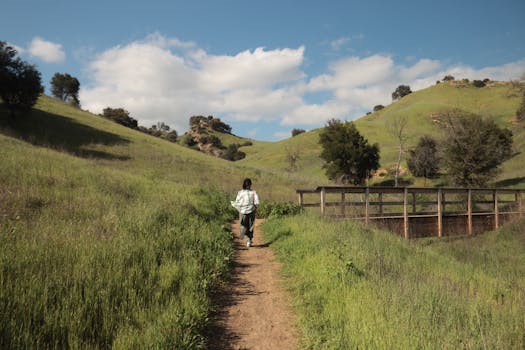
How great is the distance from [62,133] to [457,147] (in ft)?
140

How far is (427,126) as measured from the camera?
75812mm

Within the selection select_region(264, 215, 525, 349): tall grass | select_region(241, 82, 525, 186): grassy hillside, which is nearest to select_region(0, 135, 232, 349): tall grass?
select_region(264, 215, 525, 349): tall grass

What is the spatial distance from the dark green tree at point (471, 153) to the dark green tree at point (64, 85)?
85936mm

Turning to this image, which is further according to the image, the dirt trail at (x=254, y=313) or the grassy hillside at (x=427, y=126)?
the grassy hillside at (x=427, y=126)

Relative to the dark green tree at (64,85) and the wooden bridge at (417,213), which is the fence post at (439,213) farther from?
the dark green tree at (64,85)

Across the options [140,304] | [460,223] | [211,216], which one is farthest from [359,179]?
[140,304]

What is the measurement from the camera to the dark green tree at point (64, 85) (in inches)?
2980

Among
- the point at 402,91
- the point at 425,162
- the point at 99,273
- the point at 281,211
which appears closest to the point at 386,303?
the point at 99,273

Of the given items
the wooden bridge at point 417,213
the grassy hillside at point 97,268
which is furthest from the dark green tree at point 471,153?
the grassy hillside at point 97,268

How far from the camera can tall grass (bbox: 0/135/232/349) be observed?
9.78ft

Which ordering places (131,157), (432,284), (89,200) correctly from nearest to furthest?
(432,284) < (89,200) < (131,157)

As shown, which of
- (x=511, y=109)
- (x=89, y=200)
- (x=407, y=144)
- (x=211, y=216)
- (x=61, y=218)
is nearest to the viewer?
(x=61, y=218)

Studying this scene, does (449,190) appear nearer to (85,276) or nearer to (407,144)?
(85,276)

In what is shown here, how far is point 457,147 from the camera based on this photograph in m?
29.7
